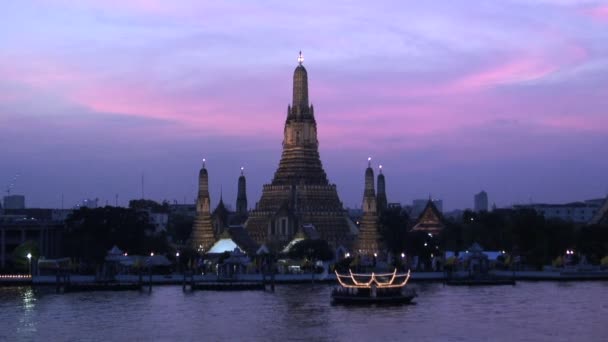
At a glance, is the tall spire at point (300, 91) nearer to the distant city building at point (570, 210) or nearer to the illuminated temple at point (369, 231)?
the illuminated temple at point (369, 231)

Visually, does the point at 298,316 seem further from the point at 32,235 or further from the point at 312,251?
the point at 32,235

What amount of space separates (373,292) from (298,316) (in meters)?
8.28

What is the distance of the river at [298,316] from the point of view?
4828 cm

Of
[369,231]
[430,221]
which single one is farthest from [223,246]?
[430,221]

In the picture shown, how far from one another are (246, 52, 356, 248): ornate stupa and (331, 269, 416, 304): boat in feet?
131

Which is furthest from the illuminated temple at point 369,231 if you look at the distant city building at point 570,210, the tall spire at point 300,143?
the distant city building at point 570,210

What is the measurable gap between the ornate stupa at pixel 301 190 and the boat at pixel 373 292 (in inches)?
1569

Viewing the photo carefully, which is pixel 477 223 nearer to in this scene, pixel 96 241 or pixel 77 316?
pixel 96 241

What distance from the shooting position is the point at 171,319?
54.8 metres

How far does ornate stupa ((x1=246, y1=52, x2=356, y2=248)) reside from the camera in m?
105

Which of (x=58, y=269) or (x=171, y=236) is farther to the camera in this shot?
(x=171, y=236)

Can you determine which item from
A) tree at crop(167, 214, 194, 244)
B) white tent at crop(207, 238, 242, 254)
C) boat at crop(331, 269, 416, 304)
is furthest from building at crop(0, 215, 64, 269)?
boat at crop(331, 269, 416, 304)

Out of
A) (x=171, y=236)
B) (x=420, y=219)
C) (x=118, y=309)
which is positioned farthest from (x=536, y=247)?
(x=171, y=236)

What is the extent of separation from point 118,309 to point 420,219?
61099 mm
